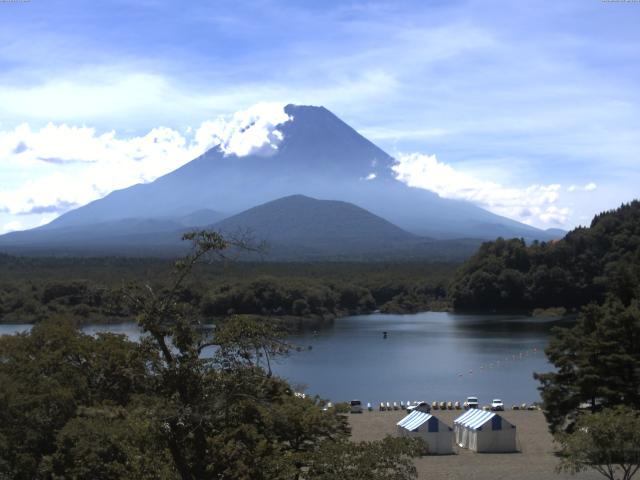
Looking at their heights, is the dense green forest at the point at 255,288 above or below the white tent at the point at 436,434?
above

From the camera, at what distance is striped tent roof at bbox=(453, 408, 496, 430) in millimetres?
17078

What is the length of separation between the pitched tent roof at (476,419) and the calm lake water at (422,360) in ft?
13.0

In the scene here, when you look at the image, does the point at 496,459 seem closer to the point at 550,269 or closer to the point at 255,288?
the point at 255,288

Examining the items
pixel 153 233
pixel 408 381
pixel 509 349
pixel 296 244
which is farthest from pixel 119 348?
pixel 153 233

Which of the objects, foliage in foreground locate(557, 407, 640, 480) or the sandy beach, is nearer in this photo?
foliage in foreground locate(557, 407, 640, 480)

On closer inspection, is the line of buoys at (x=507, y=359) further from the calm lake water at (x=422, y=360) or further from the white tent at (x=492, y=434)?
the white tent at (x=492, y=434)

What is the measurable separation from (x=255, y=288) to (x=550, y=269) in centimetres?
1775

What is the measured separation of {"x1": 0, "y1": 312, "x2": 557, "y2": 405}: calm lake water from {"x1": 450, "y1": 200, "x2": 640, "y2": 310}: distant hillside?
5072 millimetres

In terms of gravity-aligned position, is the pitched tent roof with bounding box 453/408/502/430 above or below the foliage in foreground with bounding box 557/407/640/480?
below

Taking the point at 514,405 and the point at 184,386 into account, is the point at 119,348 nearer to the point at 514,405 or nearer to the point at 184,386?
the point at 184,386

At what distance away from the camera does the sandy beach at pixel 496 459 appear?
1458 centimetres

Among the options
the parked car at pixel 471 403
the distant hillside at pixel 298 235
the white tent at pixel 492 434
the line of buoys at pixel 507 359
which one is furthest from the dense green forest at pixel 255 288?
the distant hillside at pixel 298 235

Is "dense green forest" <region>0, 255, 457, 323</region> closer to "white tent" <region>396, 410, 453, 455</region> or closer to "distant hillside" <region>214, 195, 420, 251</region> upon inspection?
"white tent" <region>396, 410, 453, 455</region>

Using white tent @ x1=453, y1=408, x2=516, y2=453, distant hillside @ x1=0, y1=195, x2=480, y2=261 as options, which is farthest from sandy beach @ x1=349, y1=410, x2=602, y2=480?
distant hillside @ x1=0, y1=195, x2=480, y2=261
